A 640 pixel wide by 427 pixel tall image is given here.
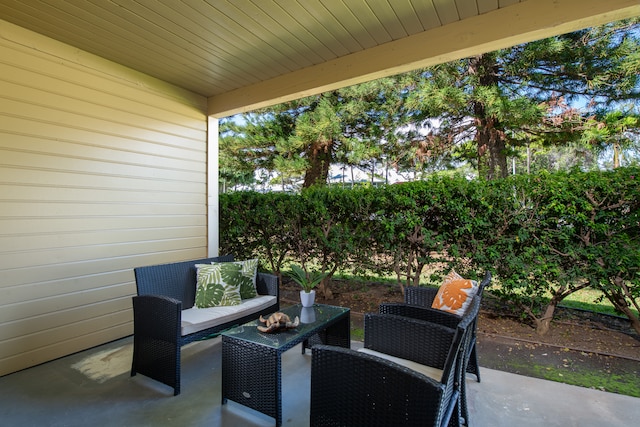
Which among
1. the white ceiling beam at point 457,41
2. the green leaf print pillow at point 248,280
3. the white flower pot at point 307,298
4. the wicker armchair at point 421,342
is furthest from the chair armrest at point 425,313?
the white ceiling beam at point 457,41

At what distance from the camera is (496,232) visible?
333 centimetres

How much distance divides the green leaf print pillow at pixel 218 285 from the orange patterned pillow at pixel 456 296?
1847mm

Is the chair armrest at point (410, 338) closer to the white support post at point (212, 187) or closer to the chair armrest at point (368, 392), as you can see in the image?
the chair armrest at point (368, 392)

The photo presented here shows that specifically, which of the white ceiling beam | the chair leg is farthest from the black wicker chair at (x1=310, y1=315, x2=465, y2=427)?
the white ceiling beam

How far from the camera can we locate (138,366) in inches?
104

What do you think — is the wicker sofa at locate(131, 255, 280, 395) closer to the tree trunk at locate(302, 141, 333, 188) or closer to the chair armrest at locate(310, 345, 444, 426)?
the chair armrest at locate(310, 345, 444, 426)

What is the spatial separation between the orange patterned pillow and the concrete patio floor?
0.68 m

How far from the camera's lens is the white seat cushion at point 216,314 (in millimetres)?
2611

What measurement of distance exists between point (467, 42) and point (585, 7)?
756mm

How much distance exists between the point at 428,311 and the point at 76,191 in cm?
336

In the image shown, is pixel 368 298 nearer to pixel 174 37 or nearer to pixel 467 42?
pixel 467 42

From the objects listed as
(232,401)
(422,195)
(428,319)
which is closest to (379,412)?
(428,319)

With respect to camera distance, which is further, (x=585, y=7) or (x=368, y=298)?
(x=368, y=298)

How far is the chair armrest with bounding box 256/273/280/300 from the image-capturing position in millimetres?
3459
